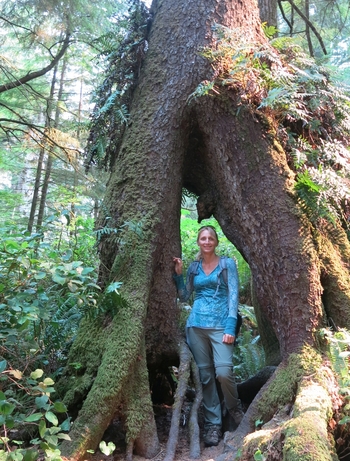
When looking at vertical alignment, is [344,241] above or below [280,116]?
below

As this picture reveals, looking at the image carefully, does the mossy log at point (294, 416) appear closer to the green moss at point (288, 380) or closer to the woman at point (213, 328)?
the green moss at point (288, 380)

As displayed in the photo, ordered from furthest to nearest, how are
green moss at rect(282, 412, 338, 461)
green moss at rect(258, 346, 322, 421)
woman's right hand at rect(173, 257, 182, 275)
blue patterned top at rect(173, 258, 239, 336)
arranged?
woman's right hand at rect(173, 257, 182, 275) → blue patterned top at rect(173, 258, 239, 336) → green moss at rect(258, 346, 322, 421) → green moss at rect(282, 412, 338, 461)

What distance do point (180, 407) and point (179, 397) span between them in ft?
0.33

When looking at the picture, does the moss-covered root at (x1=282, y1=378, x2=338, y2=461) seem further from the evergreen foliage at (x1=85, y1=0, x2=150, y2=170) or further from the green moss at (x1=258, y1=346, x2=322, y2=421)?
the evergreen foliage at (x1=85, y1=0, x2=150, y2=170)

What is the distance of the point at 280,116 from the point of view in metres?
4.39

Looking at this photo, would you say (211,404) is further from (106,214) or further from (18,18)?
(18,18)

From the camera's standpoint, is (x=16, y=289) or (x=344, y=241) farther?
(x=344, y=241)

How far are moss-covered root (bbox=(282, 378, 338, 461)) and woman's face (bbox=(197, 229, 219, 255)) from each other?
1.89 metres

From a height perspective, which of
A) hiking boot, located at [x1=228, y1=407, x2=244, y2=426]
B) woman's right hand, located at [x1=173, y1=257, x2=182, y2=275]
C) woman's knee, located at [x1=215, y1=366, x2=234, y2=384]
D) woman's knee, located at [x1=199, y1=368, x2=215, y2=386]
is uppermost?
woman's right hand, located at [x1=173, y1=257, x2=182, y2=275]

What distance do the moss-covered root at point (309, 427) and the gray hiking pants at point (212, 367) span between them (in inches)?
45.0

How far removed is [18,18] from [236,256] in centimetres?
689

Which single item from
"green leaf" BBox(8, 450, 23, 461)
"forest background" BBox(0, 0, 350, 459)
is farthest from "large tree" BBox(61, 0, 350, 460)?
"green leaf" BBox(8, 450, 23, 461)

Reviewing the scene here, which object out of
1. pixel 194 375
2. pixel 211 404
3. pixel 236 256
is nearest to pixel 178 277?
pixel 194 375

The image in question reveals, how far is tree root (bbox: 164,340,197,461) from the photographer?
143 inches
